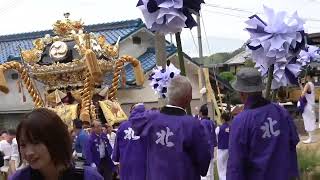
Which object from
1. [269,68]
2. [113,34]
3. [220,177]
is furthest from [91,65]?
[269,68]

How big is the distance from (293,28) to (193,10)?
3.62 feet

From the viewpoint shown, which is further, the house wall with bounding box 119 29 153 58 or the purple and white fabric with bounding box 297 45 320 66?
the house wall with bounding box 119 29 153 58

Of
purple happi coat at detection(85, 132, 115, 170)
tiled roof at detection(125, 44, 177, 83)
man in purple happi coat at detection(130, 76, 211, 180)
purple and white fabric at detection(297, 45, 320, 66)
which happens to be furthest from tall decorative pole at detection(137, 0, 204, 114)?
Answer: tiled roof at detection(125, 44, 177, 83)

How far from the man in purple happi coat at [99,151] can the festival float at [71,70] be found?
554 cm

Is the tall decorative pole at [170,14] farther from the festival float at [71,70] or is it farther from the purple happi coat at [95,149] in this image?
the festival float at [71,70]

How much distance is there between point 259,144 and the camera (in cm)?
503

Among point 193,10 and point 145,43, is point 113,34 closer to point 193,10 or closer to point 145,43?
point 145,43

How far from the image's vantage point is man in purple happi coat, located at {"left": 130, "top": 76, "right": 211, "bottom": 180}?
4883mm

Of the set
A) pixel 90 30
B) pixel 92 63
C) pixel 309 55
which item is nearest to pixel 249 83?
pixel 309 55

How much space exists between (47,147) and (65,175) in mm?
149

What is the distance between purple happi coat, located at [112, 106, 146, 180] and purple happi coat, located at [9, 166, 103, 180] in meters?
3.73

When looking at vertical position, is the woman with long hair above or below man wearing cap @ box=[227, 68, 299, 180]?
above

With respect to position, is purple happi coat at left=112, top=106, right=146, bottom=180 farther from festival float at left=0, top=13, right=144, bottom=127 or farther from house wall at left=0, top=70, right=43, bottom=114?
house wall at left=0, top=70, right=43, bottom=114

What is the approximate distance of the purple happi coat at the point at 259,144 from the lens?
4988 mm
